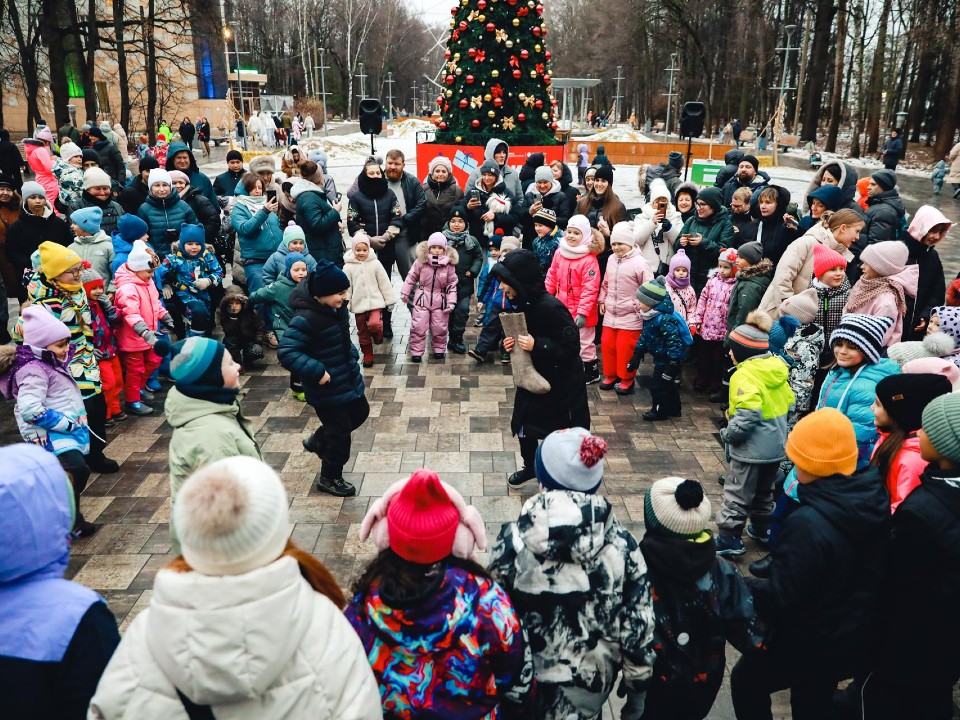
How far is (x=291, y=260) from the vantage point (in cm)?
723

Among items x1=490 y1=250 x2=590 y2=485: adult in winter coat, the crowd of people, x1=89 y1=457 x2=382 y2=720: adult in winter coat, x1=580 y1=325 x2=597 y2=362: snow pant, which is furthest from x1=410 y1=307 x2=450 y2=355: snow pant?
x1=89 y1=457 x2=382 y2=720: adult in winter coat

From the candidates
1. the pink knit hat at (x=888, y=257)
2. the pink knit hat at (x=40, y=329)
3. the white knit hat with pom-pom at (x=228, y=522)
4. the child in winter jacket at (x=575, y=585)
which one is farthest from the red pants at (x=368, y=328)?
the white knit hat with pom-pom at (x=228, y=522)

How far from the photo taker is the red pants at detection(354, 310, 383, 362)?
8.03 metres

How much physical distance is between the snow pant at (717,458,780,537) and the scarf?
6.03 ft

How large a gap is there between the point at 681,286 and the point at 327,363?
4061 mm

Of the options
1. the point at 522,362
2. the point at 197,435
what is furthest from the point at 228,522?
the point at 522,362

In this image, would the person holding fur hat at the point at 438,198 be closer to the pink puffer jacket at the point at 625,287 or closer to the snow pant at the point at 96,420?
the pink puffer jacket at the point at 625,287

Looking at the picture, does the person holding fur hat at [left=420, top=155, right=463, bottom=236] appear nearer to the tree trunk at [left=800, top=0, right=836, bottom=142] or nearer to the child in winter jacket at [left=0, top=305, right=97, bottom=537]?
the child in winter jacket at [left=0, top=305, right=97, bottom=537]

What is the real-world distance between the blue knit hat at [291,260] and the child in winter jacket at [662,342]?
3485mm

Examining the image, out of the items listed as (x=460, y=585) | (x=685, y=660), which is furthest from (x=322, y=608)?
(x=685, y=660)

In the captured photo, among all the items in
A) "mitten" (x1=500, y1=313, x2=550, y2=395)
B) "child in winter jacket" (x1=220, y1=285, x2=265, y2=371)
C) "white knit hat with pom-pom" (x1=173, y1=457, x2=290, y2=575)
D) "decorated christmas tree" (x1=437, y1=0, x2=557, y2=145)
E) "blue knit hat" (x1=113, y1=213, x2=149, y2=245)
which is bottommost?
"child in winter jacket" (x1=220, y1=285, x2=265, y2=371)

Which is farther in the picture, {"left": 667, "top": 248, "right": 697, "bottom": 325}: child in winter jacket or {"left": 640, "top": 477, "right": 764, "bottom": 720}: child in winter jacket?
{"left": 667, "top": 248, "right": 697, "bottom": 325}: child in winter jacket

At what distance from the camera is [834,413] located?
9.64 ft

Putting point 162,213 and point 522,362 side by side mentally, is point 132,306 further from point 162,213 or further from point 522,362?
point 522,362
